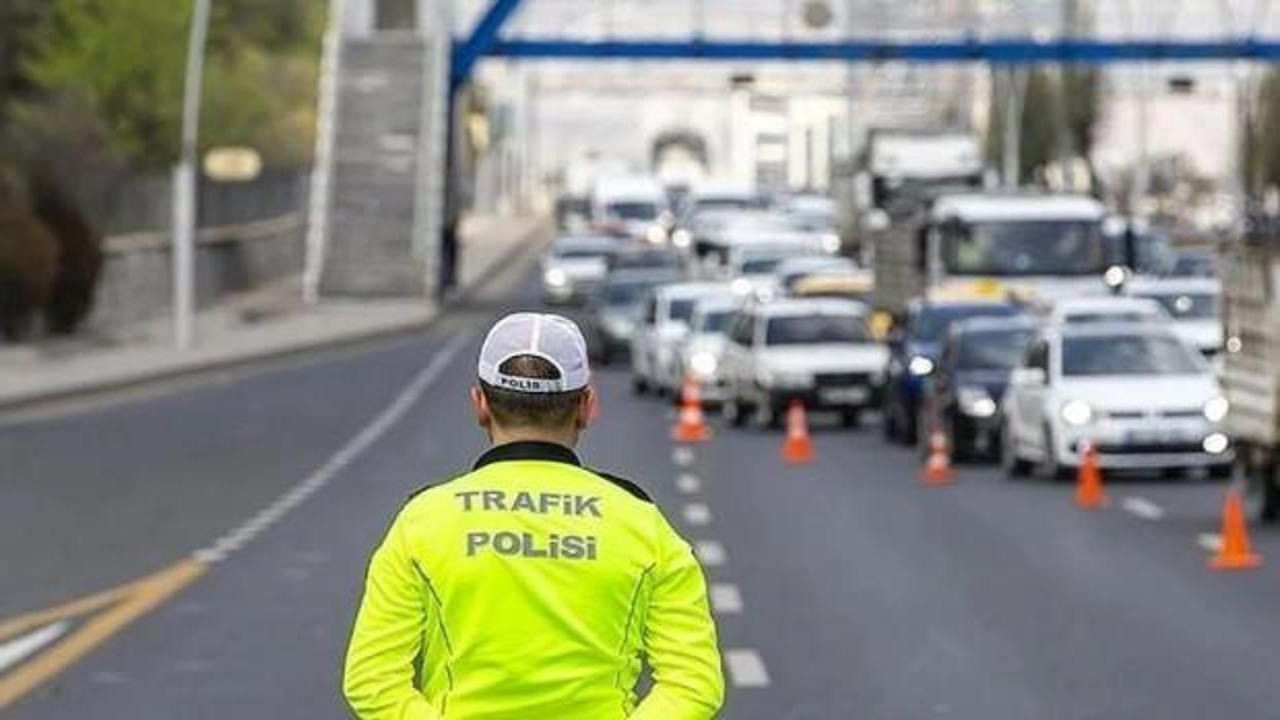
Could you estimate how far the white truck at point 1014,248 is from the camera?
5062 cm

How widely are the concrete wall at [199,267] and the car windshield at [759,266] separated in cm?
1126

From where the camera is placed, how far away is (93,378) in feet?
171

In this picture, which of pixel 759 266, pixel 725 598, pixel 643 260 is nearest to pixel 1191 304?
pixel 759 266

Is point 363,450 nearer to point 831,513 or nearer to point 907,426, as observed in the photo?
point 907,426

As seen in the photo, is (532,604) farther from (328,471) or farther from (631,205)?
(631,205)

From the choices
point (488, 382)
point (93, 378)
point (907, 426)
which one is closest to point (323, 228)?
point (93, 378)

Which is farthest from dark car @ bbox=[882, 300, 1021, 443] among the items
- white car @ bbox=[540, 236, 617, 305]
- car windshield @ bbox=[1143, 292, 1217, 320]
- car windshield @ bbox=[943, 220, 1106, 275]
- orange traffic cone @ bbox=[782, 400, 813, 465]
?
white car @ bbox=[540, 236, 617, 305]

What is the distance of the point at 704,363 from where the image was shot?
161ft

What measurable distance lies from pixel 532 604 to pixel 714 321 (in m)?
45.2

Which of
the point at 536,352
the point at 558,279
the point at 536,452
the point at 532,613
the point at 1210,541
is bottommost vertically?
the point at 558,279

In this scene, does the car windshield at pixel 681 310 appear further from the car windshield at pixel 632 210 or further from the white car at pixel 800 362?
the car windshield at pixel 632 210

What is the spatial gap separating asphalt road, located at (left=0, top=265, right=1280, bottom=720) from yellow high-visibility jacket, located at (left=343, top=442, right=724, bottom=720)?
9.08 meters

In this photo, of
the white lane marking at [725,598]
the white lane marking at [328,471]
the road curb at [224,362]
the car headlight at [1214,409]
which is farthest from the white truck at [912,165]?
the white lane marking at [725,598]

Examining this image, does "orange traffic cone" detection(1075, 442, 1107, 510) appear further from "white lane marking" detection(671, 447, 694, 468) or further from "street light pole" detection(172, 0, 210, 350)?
"street light pole" detection(172, 0, 210, 350)
